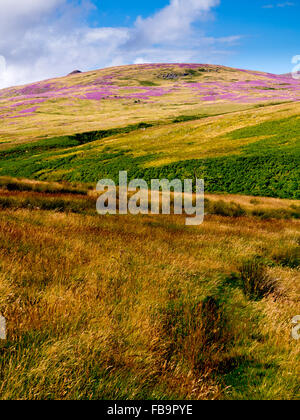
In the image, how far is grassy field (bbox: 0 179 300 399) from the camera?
228cm

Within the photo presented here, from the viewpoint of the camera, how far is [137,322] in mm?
2959

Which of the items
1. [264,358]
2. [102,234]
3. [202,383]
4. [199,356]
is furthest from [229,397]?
[102,234]

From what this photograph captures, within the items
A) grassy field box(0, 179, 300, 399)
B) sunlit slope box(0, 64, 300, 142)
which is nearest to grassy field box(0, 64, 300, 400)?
grassy field box(0, 179, 300, 399)

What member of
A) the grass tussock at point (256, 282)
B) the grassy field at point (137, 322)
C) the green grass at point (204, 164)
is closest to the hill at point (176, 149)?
the green grass at point (204, 164)

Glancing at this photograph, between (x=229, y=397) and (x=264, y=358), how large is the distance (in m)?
0.75

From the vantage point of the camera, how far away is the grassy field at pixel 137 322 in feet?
7.48

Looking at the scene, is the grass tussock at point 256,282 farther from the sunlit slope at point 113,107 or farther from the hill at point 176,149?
the sunlit slope at point 113,107

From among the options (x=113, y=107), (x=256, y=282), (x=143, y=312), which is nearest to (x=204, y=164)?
(x=256, y=282)

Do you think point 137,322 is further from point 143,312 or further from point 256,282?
point 256,282

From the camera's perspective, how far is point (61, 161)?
50438 millimetres

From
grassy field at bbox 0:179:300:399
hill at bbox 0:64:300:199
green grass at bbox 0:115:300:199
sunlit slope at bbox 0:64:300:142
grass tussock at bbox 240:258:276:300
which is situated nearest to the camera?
grassy field at bbox 0:179:300:399

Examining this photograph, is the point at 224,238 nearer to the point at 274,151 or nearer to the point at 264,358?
the point at 264,358

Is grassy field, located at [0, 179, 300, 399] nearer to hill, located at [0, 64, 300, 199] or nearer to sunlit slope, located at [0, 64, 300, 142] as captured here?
hill, located at [0, 64, 300, 199]
